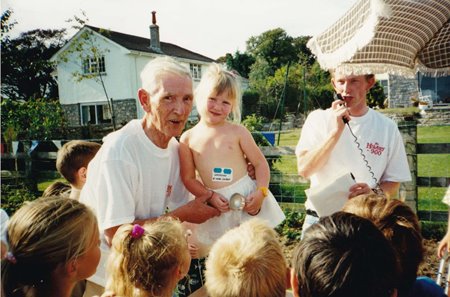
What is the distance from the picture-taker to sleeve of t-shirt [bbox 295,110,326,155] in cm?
271

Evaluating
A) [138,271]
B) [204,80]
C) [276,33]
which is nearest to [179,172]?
[204,80]

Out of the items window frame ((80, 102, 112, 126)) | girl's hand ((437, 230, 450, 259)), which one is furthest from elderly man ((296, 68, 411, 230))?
window frame ((80, 102, 112, 126))

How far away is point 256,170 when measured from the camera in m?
2.81

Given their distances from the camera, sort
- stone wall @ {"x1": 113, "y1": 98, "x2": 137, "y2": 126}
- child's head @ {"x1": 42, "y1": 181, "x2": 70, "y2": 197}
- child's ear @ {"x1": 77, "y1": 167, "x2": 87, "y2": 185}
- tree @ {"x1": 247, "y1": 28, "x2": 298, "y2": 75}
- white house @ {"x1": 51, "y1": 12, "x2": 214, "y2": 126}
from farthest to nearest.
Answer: tree @ {"x1": 247, "y1": 28, "x2": 298, "y2": 75} → white house @ {"x1": 51, "y1": 12, "x2": 214, "y2": 126} → stone wall @ {"x1": 113, "y1": 98, "x2": 137, "y2": 126} → child's head @ {"x1": 42, "y1": 181, "x2": 70, "y2": 197} → child's ear @ {"x1": 77, "y1": 167, "x2": 87, "y2": 185}

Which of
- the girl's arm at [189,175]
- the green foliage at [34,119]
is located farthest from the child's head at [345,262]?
the green foliage at [34,119]

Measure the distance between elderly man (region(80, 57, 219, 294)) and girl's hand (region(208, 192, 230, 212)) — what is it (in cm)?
5

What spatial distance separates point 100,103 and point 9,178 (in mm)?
21761

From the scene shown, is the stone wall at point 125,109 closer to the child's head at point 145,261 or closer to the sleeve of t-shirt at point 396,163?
the sleeve of t-shirt at point 396,163

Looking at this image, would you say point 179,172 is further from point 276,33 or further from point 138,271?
point 276,33

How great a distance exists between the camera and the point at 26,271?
1597 millimetres

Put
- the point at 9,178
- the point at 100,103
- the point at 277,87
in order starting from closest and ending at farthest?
the point at 9,178, the point at 100,103, the point at 277,87

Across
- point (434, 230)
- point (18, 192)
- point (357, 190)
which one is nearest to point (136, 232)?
point (357, 190)

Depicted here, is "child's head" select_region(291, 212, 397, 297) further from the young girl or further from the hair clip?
the hair clip

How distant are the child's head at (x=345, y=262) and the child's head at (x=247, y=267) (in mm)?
188
